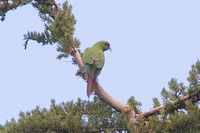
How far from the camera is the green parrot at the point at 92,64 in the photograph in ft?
35.9

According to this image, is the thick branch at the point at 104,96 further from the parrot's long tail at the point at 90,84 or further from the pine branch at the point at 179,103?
the pine branch at the point at 179,103

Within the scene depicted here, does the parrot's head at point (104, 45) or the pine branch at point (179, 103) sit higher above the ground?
the parrot's head at point (104, 45)

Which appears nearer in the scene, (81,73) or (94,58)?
(81,73)

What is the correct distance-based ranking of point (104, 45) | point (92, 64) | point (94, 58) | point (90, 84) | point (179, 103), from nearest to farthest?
1. point (179, 103)
2. point (90, 84)
3. point (92, 64)
4. point (94, 58)
5. point (104, 45)

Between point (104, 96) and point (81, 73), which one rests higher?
point (81, 73)

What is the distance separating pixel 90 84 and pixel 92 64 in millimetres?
426

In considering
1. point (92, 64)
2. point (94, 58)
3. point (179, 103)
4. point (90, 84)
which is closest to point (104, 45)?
point (94, 58)

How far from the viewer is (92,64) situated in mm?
11219

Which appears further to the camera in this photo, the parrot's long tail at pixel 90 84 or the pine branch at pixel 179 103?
the parrot's long tail at pixel 90 84

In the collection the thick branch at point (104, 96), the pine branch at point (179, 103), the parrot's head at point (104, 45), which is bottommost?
the pine branch at point (179, 103)

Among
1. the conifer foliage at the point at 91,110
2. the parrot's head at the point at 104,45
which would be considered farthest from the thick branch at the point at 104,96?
the parrot's head at the point at 104,45

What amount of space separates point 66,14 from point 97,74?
3.56 ft

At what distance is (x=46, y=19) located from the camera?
38.1ft

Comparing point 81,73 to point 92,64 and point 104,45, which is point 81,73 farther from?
point 104,45
